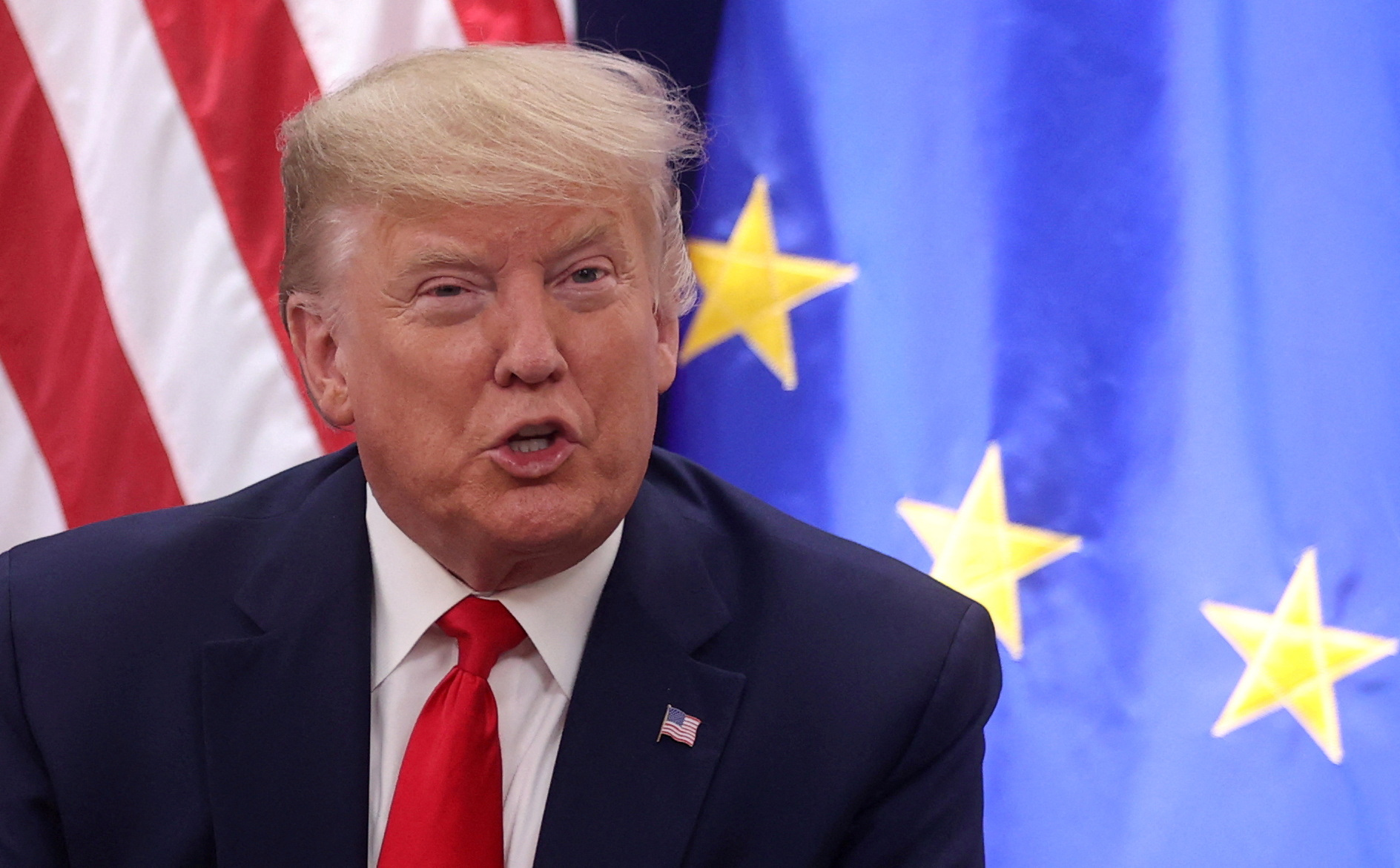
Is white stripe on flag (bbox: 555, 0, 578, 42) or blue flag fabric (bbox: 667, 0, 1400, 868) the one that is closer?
blue flag fabric (bbox: 667, 0, 1400, 868)

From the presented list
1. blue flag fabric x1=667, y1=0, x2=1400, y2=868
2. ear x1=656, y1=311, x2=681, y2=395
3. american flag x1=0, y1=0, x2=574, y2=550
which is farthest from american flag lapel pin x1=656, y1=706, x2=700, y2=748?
american flag x1=0, y1=0, x2=574, y2=550

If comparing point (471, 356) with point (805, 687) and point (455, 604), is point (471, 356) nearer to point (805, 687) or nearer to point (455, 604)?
point (455, 604)

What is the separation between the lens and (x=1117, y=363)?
81.2 inches

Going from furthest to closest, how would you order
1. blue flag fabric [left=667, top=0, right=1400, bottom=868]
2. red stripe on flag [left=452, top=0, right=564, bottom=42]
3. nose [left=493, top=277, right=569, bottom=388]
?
1. red stripe on flag [left=452, top=0, right=564, bottom=42]
2. blue flag fabric [left=667, top=0, right=1400, bottom=868]
3. nose [left=493, top=277, right=569, bottom=388]

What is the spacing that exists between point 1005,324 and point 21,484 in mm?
1694

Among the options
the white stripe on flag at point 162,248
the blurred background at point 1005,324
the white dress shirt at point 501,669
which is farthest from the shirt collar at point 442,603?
the white stripe on flag at point 162,248

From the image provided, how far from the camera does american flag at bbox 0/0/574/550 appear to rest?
90.7 inches

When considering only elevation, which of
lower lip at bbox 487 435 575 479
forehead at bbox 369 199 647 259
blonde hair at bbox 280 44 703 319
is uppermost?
blonde hair at bbox 280 44 703 319

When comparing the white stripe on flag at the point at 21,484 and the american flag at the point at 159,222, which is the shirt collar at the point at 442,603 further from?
the white stripe on flag at the point at 21,484

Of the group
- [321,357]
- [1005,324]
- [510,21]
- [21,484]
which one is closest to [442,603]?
[321,357]

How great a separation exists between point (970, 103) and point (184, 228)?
4.34ft

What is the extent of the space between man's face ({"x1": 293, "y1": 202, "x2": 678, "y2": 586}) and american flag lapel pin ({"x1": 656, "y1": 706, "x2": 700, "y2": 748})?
0.68ft

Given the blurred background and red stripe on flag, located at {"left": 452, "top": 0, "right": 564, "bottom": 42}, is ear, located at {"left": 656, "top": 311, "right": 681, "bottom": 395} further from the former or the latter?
red stripe on flag, located at {"left": 452, "top": 0, "right": 564, "bottom": 42}

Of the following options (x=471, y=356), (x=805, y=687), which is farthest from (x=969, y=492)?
(x=471, y=356)
